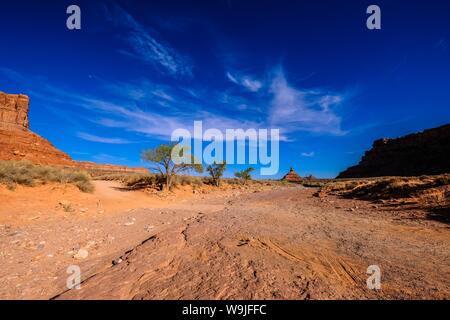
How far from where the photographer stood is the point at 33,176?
1114 centimetres

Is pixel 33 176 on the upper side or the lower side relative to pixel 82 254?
upper

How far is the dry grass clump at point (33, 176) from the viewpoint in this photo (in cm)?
984

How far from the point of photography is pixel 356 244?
5.14 metres

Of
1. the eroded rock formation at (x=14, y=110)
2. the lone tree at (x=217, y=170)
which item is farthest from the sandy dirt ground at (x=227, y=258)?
the eroded rock formation at (x=14, y=110)

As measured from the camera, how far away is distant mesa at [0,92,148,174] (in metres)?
39.3

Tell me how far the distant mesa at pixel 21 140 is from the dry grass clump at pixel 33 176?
30.6 meters

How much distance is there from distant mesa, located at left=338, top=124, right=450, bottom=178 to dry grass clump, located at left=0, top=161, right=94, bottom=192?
205ft

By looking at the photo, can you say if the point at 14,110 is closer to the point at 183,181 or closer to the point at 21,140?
the point at 21,140

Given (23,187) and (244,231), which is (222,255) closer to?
(244,231)

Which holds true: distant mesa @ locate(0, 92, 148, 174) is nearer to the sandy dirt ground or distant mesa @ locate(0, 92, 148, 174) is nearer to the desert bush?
the desert bush

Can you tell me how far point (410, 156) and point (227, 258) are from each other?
8693cm

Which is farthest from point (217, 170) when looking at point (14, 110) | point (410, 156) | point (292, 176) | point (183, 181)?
point (292, 176)
